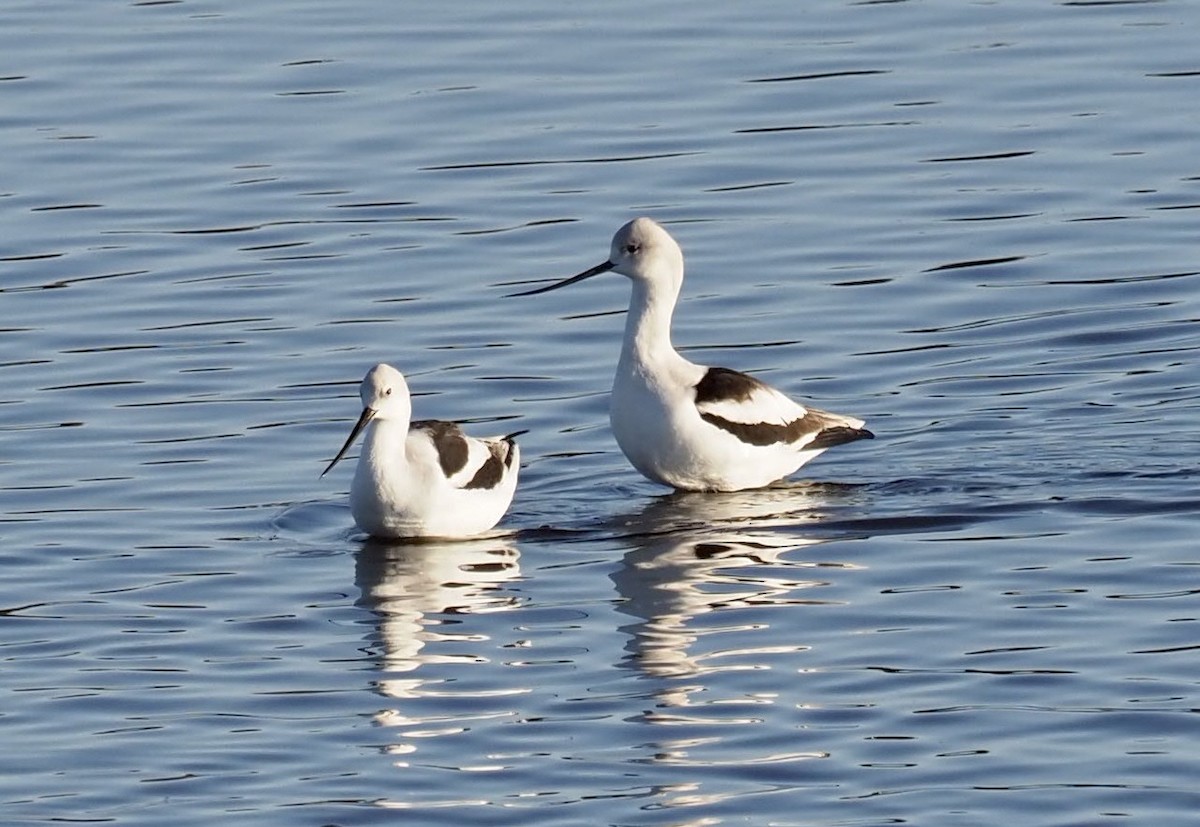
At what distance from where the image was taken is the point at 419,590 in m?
11.9

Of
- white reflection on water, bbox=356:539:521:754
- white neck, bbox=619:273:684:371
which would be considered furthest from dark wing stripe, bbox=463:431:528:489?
white neck, bbox=619:273:684:371

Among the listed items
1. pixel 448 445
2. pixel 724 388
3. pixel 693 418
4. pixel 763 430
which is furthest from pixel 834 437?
pixel 448 445

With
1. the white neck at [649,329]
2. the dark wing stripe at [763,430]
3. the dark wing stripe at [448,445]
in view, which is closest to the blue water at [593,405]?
the dark wing stripe at [763,430]

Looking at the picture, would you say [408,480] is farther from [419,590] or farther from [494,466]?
[419,590]

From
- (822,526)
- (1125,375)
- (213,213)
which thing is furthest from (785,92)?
(822,526)

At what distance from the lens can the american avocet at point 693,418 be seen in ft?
44.3

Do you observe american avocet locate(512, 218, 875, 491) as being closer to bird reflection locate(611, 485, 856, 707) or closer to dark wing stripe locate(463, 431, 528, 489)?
bird reflection locate(611, 485, 856, 707)

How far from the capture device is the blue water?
375 inches

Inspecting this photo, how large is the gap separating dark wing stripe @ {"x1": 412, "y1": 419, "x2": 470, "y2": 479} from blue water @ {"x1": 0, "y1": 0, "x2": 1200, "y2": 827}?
1.42 feet

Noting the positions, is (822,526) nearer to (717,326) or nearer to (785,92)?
(717,326)

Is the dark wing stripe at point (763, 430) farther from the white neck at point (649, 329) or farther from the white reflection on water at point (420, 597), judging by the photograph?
the white reflection on water at point (420, 597)

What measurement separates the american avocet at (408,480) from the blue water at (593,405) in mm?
184

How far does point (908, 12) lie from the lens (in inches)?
929

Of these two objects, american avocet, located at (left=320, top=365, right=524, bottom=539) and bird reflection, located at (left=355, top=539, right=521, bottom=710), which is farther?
american avocet, located at (left=320, top=365, right=524, bottom=539)
